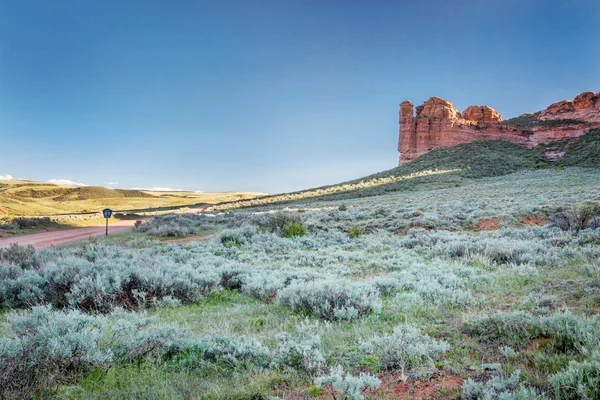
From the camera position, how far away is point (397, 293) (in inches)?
222

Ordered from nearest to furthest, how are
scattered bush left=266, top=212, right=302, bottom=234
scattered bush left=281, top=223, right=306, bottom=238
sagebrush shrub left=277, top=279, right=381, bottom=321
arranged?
1. sagebrush shrub left=277, top=279, right=381, bottom=321
2. scattered bush left=281, top=223, right=306, bottom=238
3. scattered bush left=266, top=212, right=302, bottom=234

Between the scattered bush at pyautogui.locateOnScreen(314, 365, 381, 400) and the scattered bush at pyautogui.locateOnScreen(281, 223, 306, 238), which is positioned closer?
the scattered bush at pyautogui.locateOnScreen(314, 365, 381, 400)

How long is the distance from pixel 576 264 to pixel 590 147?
68803 mm

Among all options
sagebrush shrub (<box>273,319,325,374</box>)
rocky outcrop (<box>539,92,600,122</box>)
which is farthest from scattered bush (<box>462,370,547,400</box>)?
rocky outcrop (<box>539,92,600,122</box>)

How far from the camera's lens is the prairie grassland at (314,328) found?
280cm

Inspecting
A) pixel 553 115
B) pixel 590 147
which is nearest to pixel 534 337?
pixel 590 147

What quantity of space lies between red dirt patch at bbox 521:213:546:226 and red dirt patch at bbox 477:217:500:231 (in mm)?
1389

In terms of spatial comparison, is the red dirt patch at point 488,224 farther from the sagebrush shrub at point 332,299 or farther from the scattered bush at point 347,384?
the scattered bush at point 347,384

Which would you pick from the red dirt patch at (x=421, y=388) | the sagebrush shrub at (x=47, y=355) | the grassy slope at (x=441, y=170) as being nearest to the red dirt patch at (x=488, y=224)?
the red dirt patch at (x=421, y=388)

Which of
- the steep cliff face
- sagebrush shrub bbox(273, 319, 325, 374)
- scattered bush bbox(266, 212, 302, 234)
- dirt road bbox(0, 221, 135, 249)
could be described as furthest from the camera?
the steep cliff face

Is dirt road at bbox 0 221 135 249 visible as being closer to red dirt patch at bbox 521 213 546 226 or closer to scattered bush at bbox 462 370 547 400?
scattered bush at bbox 462 370 547 400

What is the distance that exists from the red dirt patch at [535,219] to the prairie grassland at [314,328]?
19.1 ft

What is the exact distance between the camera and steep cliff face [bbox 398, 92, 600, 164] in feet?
219

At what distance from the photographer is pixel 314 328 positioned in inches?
168
